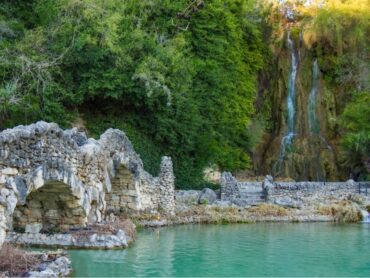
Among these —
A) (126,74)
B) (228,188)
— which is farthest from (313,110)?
(126,74)

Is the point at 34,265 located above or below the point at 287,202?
below

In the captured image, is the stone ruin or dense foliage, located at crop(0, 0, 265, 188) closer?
the stone ruin

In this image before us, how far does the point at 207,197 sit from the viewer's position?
75.3ft

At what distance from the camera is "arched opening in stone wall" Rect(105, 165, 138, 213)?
18.6 m

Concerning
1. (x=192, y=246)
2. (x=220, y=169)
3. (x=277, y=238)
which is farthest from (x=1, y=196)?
(x=220, y=169)

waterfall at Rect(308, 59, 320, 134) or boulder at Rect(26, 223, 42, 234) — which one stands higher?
waterfall at Rect(308, 59, 320, 134)

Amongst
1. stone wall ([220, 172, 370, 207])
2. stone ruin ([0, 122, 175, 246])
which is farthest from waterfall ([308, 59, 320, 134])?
stone ruin ([0, 122, 175, 246])

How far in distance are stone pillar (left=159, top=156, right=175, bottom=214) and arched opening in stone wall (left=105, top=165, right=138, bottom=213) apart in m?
1.78

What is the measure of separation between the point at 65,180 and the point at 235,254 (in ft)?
13.8

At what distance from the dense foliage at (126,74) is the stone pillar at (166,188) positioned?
3.82 m

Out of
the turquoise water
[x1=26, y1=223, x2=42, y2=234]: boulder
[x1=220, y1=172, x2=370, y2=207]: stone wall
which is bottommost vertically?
the turquoise water

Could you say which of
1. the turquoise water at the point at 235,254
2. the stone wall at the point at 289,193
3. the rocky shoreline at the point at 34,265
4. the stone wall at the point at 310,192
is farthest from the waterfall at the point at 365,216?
the rocky shoreline at the point at 34,265

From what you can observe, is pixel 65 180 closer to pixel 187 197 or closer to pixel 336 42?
pixel 187 197

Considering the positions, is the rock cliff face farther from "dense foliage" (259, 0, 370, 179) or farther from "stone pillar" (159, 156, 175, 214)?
"stone pillar" (159, 156, 175, 214)
